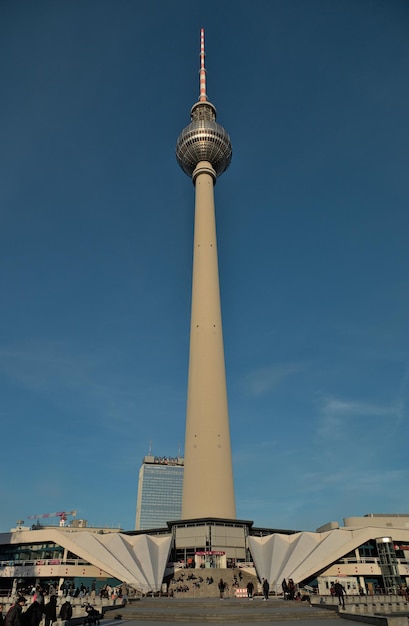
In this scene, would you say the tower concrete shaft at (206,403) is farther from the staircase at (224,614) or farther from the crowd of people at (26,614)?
the crowd of people at (26,614)

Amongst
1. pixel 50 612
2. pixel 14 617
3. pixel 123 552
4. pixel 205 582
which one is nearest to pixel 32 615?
pixel 14 617

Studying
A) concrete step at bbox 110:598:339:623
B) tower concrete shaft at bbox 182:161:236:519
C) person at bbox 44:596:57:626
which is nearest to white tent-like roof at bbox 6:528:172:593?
tower concrete shaft at bbox 182:161:236:519

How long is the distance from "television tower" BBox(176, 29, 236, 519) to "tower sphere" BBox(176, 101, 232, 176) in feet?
0.56

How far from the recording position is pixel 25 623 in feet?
39.1

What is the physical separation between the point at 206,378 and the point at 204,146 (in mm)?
41654

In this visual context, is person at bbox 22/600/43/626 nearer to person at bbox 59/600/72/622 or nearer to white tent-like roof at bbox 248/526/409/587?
person at bbox 59/600/72/622

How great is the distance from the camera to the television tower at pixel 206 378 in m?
50.2

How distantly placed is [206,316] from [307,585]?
3209 cm

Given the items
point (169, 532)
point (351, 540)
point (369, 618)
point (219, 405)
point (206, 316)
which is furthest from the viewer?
point (206, 316)

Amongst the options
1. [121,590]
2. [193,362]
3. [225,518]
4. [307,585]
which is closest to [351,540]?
[307,585]

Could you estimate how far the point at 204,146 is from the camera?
76250 mm

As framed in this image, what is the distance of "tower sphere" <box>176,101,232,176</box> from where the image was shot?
251ft

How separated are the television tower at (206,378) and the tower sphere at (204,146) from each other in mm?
170

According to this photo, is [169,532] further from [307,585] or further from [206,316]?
[206,316]
